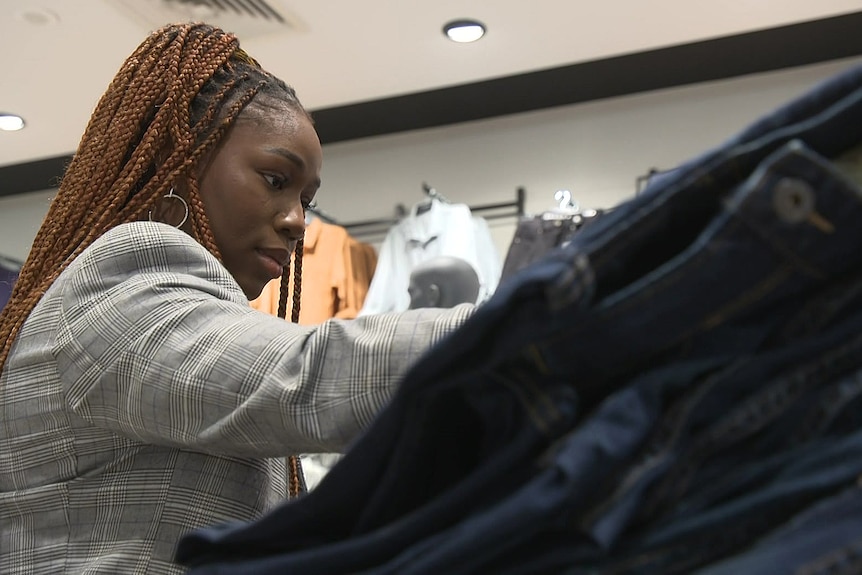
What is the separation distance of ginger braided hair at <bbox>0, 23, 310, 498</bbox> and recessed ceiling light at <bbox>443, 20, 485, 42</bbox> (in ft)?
5.63

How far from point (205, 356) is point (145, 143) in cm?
39

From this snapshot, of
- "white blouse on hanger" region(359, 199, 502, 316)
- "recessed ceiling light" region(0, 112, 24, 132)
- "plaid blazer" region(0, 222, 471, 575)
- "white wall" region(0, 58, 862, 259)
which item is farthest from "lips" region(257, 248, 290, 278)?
"recessed ceiling light" region(0, 112, 24, 132)

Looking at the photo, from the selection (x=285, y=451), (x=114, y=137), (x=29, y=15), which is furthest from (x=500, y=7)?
(x=285, y=451)

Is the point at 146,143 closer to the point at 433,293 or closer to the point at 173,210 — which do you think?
the point at 173,210

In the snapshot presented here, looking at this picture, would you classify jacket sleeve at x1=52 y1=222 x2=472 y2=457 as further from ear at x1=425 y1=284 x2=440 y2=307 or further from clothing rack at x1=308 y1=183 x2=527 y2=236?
clothing rack at x1=308 y1=183 x2=527 y2=236

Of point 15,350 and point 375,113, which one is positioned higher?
point 375,113

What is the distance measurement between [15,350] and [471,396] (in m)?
0.52

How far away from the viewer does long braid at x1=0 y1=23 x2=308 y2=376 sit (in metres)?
0.89

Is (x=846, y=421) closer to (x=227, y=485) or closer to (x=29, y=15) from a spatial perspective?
(x=227, y=485)

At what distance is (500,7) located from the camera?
2.53 metres

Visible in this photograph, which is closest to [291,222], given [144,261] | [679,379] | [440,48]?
[144,261]

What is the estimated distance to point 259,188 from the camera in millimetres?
Answer: 939

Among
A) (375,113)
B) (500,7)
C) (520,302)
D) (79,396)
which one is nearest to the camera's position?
(520,302)

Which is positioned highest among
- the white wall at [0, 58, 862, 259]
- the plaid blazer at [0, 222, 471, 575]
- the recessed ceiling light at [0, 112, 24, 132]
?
the recessed ceiling light at [0, 112, 24, 132]
